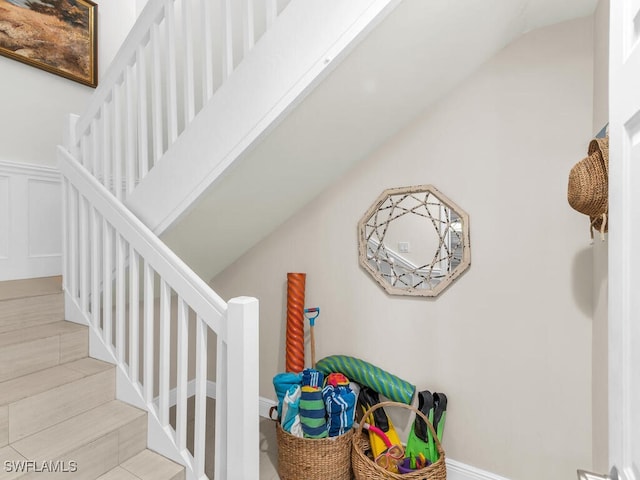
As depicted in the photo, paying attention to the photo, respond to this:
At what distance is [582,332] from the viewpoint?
1.59 meters

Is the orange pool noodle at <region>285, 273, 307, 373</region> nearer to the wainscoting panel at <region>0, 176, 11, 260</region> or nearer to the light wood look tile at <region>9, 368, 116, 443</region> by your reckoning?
the light wood look tile at <region>9, 368, 116, 443</region>

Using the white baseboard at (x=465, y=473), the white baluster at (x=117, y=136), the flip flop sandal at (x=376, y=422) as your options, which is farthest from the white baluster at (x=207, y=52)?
the white baseboard at (x=465, y=473)

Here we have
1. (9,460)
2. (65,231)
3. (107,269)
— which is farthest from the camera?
(65,231)

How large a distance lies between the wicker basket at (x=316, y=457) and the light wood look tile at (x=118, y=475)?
0.71 meters

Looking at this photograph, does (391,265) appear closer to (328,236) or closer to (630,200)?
(328,236)

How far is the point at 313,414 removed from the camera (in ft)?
5.75

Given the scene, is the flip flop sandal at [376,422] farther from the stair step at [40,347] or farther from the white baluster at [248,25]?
the white baluster at [248,25]

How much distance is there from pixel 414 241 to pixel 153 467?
163 cm

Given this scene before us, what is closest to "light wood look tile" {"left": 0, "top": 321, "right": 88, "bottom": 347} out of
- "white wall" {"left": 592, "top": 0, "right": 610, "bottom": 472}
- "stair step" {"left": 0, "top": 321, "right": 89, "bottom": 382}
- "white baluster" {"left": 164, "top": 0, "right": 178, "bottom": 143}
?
"stair step" {"left": 0, "top": 321, "right": 89, "bottom": 382}

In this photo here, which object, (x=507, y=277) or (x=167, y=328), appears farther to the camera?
(x=507, y=277)

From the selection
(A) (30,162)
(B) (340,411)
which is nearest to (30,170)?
(A) (30,162)

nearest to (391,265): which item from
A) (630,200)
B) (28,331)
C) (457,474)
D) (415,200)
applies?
(415,200)

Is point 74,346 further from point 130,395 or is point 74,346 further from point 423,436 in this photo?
point 423,436

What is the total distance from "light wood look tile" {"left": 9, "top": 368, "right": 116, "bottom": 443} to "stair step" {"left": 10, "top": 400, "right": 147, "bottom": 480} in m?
0.03
